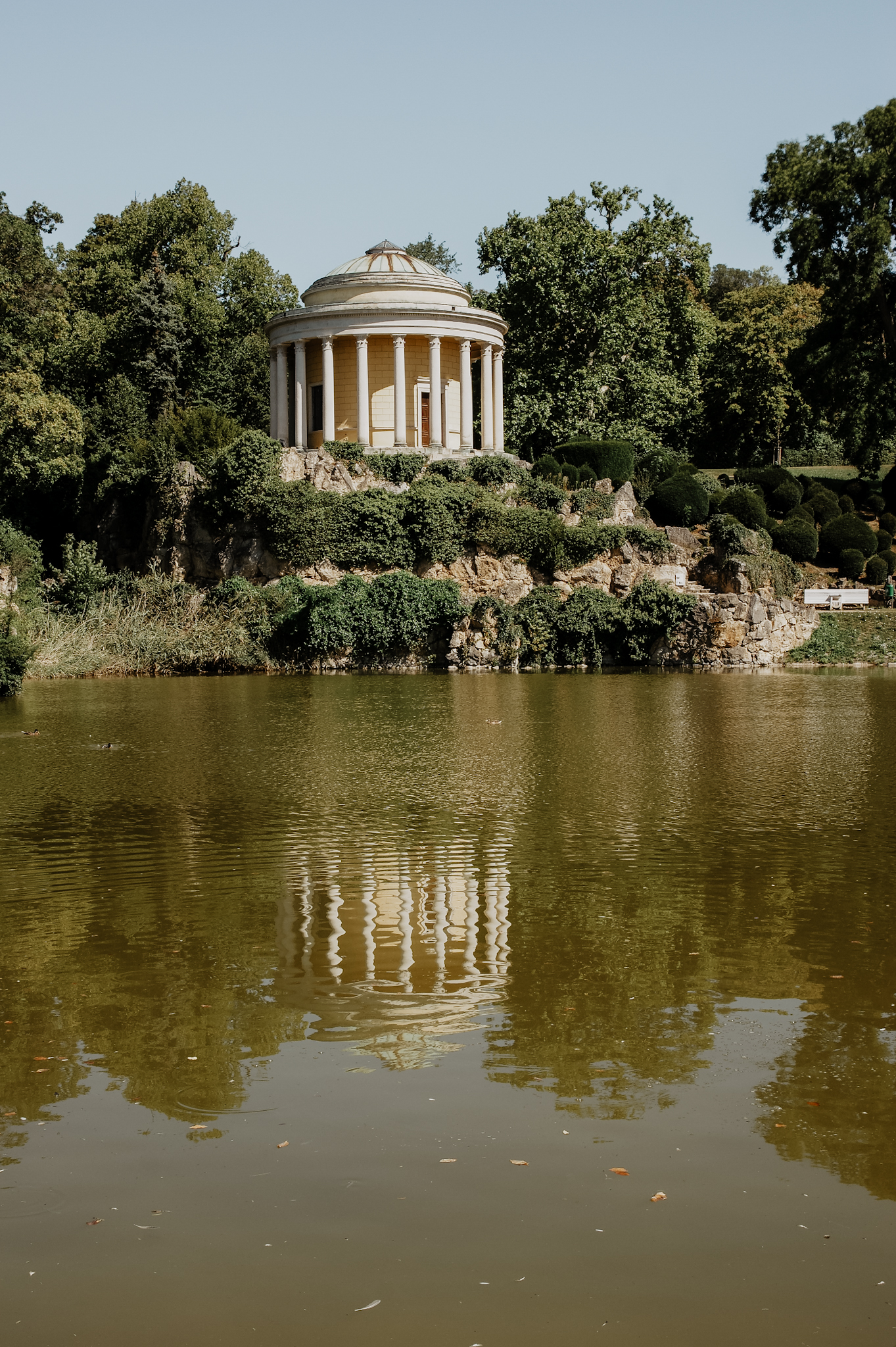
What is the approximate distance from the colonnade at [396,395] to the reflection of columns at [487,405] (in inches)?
1.0

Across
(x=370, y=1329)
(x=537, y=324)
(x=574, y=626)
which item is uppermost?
(x=537, y=324)

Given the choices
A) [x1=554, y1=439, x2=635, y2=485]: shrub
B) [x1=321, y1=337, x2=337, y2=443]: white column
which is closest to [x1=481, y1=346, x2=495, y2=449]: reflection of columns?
[x1=554, y1=439, x2=635, y2=485]: shrub

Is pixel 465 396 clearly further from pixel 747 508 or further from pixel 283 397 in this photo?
pixel 747 508

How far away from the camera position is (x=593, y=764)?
634 inches

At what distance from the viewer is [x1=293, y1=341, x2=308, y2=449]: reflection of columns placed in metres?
45.4

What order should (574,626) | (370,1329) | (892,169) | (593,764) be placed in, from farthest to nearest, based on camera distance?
1. (892,169)
2. (574,626)
3. (593,764)
4. (370,1329)

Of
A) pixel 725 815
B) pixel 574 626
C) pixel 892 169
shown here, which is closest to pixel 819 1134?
pixel 725 815

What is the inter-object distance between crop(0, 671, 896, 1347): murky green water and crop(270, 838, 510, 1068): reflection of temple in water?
33 mm

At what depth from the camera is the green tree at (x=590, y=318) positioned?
165ft

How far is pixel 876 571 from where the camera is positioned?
4272 cm

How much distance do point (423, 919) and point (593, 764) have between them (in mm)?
7699

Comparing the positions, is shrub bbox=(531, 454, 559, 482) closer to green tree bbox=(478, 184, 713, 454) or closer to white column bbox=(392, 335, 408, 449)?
white column bbox=(392, 335, 408, 449)

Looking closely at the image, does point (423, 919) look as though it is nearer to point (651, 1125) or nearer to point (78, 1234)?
point (651, 1125)

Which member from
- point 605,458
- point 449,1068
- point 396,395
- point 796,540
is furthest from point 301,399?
point 449,1068
